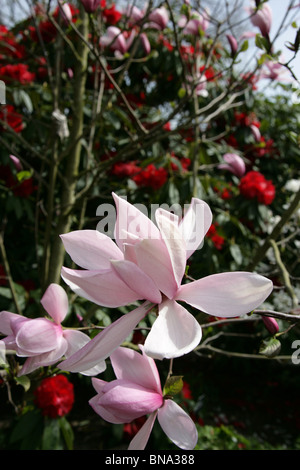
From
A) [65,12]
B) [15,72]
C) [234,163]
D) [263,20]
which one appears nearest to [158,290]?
[263,20]

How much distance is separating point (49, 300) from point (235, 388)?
10.1 ft

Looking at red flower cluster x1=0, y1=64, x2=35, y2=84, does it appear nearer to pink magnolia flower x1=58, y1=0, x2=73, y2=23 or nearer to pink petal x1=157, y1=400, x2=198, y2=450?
pink magnolia flower x1=58, y1=0, x2=73, y2=23

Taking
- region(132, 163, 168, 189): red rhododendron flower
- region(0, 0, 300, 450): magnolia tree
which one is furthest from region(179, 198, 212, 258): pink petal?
region(132, 163, 168, 189): red rhododendron flower

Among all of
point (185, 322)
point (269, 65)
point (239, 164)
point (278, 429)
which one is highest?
point (269, 65)

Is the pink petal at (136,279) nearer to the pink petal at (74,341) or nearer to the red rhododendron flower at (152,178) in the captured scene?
the pink petal at (74,341)

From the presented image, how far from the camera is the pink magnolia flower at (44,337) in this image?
501mm

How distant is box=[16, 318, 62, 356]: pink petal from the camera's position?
0.49 m

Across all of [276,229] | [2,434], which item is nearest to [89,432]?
[2,434]

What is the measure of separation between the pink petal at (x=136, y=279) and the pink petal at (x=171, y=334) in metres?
0.03

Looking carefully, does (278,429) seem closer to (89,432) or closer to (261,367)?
(261,367)

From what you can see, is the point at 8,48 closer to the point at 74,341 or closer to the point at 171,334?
the point at 74,341

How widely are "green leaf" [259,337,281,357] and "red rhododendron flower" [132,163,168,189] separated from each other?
1494 mm

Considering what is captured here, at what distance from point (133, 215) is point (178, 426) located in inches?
10.4

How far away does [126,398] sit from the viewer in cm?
46
